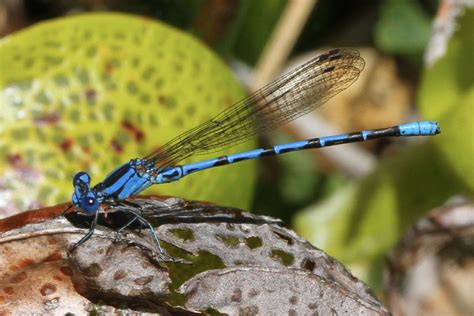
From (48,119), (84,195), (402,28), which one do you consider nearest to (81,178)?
(84,195)

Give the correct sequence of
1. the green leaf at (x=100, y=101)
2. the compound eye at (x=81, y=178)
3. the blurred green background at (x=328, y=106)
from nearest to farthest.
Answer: the compound eye at (x=81, y=178) → the green leaf at (x=100, y=101) → the blurred green background at (x=328, y=106)

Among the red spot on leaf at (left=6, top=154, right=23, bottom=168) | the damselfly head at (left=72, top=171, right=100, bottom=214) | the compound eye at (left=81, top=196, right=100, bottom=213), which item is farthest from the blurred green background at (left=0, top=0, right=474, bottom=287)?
the compound eye at (left=81, top=196, right=100, bottom=213)

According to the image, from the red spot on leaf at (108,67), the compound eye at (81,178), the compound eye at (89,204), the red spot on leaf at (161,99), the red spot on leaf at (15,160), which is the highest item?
the red spot on leaf at (108,67)

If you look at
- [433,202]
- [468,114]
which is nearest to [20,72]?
[468,114]

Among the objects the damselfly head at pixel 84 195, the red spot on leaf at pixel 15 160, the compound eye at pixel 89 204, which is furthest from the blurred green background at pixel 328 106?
the compound eye at pixel 89 204

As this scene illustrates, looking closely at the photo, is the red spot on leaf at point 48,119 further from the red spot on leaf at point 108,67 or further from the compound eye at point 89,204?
the compound eye at point 89,204

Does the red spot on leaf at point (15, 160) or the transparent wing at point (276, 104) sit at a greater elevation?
the transparent wing at point (276, 104)

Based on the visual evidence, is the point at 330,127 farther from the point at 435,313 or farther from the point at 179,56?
the point at 179,56

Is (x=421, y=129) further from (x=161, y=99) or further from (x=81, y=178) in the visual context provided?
(x=81, y=178)
